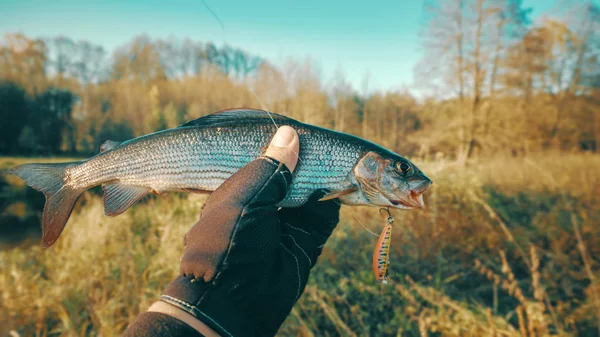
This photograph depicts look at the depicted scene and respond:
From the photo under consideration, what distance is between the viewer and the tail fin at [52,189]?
6.63 feet

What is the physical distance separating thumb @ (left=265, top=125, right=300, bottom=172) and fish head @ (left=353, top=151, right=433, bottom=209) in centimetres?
41

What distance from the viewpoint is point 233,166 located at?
198 cm

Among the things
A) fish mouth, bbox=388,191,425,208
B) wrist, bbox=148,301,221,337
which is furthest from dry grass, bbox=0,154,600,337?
wrist, bbox=148,301,221,337

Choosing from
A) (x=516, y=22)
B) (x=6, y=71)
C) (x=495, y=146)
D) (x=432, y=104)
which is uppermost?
(x=516, y=22)

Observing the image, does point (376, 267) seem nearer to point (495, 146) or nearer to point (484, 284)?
point (484, 284)

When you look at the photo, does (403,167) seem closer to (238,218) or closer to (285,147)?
(285,147)

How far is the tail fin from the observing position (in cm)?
202

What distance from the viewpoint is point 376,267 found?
6.26ft

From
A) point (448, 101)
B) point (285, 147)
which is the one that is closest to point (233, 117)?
point (285, 147)

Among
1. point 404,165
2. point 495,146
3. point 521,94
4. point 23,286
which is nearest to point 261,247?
point 404,165

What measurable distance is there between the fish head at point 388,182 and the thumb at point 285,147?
0.41 meters

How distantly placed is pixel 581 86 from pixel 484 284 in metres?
12.4

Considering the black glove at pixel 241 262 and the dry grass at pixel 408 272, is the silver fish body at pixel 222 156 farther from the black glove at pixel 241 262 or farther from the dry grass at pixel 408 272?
the dry grass at pixel 408 272

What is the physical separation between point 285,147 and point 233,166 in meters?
0.36
